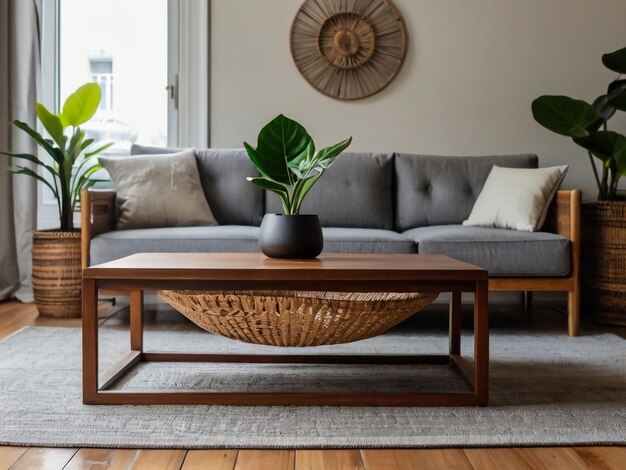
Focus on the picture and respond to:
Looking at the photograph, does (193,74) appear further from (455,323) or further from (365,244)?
(455,323)

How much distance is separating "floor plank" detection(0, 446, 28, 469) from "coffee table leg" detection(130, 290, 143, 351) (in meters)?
0.72

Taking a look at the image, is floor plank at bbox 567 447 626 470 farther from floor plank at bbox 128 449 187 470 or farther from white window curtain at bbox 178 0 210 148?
white window curtain at bbox 178 0 210 148

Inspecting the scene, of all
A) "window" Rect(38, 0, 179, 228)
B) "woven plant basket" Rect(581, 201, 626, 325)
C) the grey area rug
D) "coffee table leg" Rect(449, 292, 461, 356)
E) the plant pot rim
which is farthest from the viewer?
"window" Rect(38, 0, 179, 228)

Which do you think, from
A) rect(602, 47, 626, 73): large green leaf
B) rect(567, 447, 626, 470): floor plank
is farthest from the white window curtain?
rect(567, 447, 626, 470): floor plank

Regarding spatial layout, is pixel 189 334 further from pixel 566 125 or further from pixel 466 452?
pixel 566 125

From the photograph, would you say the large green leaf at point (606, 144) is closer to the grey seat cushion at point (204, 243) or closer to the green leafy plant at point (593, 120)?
the green leafy plant at point (593, 120)

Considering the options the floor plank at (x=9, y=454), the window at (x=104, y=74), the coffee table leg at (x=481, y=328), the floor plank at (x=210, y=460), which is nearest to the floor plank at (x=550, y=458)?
the coffee table leg at (x=481, y=328)

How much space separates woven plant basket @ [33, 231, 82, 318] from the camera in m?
3.01

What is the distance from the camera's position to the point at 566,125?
3133mm

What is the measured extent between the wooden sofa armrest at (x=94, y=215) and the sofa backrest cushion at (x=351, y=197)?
76cm

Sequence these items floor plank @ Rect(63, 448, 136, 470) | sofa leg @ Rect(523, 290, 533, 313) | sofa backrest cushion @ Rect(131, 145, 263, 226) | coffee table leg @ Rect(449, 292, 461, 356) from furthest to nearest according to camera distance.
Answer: sofa leg @ Rect(523, 290, 533, 313), sofa backrest cushion @ Rect(131, 145, 263, 226), coffee table leg @ Rect(449, 292, 461, 356), floor plank @ Rect(63, 448, 136, 470)

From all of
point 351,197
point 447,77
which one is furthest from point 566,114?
point 351,197

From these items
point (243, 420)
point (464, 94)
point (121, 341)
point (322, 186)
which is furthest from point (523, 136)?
point (243, 420)

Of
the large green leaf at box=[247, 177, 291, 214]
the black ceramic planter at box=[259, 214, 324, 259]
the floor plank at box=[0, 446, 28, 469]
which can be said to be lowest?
the floor plank at box=[0, 446, 28, 469]
